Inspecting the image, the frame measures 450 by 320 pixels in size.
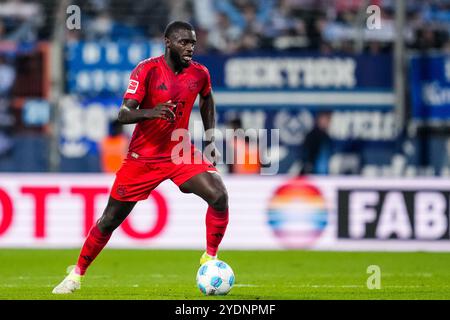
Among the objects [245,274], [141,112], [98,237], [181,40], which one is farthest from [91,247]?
[245,274]

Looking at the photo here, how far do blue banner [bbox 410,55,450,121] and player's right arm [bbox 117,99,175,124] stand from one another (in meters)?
9.06

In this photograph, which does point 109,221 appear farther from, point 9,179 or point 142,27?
point 142,27

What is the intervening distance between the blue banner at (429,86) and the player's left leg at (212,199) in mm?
8767

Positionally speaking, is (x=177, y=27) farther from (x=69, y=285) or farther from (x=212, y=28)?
(x=212, y=28)

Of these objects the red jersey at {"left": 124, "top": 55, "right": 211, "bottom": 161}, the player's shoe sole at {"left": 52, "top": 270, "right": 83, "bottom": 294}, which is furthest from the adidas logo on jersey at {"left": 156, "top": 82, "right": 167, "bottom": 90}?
the player's shoe sole at {"left": 52, "top": 270, "right": 83, "bottom": 294}

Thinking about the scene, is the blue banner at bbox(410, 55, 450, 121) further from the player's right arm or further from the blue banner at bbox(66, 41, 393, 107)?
the player's right arm

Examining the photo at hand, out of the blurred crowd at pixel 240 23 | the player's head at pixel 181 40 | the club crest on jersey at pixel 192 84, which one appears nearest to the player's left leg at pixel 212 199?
the club crest on jersey at pixel 192 84

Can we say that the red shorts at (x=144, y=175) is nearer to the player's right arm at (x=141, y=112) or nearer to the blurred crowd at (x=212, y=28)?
the player's right arm at (x=141, y=112)

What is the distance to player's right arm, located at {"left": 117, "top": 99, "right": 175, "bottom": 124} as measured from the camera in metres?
9.13

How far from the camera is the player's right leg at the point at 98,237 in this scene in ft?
31.4

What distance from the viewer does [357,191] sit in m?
15.6

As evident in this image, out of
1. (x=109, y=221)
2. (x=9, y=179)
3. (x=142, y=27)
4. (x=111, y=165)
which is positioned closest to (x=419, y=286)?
(x=109, y=221)

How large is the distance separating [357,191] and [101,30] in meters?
6.16
